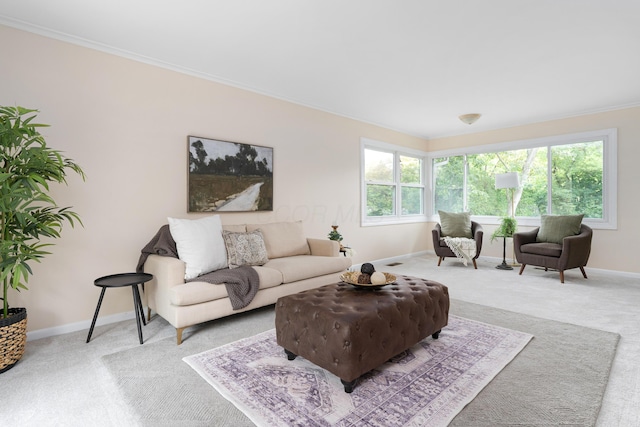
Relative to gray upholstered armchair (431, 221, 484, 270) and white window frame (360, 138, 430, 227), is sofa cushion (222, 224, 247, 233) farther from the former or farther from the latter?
gray upholstered armchair (431, 221, 484, 270)

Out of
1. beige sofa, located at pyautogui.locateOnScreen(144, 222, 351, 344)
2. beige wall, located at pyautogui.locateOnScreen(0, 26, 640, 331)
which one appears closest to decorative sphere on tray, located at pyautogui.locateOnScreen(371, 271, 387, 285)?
beige sofa, located at pyautogui.locateOnScreen(144, 222, 351, 344)

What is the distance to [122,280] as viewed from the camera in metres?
2.64

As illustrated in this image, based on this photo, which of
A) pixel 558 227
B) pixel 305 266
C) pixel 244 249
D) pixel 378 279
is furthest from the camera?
pixel 558 227

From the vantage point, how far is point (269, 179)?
4258 millimetres

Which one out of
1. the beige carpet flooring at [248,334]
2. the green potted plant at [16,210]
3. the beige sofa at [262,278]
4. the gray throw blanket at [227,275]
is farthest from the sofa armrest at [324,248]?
the green potted plant at [16,210]

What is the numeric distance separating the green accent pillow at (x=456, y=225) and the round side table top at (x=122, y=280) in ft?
15.8

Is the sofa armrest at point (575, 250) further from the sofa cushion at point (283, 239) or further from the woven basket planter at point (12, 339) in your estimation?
the woven basket planter at point (12, 339)

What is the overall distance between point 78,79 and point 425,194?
618 cm

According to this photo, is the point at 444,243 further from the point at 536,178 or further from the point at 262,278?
the point at 262,278

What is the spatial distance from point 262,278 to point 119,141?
1849mm

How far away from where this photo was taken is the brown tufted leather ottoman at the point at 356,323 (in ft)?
6.15

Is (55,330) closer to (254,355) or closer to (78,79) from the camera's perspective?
(254,355)

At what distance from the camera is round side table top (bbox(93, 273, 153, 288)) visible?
2500 millimetres

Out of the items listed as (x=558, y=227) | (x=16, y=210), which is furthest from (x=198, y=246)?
(x=558, y=227)
